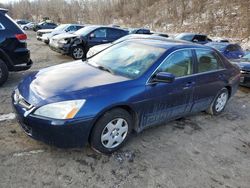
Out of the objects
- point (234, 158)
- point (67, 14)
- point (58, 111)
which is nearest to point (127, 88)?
point (58, 111)

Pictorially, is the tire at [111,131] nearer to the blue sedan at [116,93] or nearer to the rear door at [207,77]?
the blue sedan at [116,93]

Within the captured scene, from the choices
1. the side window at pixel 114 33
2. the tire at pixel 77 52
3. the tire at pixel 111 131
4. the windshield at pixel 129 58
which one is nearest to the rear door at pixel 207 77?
the windshield at pixel 129 58

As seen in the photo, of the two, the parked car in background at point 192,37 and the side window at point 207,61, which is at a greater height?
the side window at point 207,61

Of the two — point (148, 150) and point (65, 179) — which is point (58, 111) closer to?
point (65, 179)

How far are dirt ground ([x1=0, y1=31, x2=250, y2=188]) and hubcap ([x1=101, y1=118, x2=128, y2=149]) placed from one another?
17cm

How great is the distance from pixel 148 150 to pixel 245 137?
203 centimetres

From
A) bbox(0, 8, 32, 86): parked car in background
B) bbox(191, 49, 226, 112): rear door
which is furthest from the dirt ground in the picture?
bbox(0, 8, 32, 86): parked car in background

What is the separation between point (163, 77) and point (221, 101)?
232 centimetres

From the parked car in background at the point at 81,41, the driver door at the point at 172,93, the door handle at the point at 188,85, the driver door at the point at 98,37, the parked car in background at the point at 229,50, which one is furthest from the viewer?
the parked car in background at the point at 229,50

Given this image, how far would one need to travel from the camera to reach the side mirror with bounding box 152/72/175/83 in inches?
135

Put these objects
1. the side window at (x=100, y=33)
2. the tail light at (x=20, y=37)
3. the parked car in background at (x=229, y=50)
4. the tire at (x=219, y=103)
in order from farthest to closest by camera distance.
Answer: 1. the parked car in background at (x=229, y=50)
2. the side window at (x=100, y=33)
3. the tail light at (x=20, y=37)
4. the tire at (x=219, y=103)

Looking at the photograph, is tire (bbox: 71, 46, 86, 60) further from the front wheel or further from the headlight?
the headlight

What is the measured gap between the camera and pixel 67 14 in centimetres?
5975

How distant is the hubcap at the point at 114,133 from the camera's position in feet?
10.6
